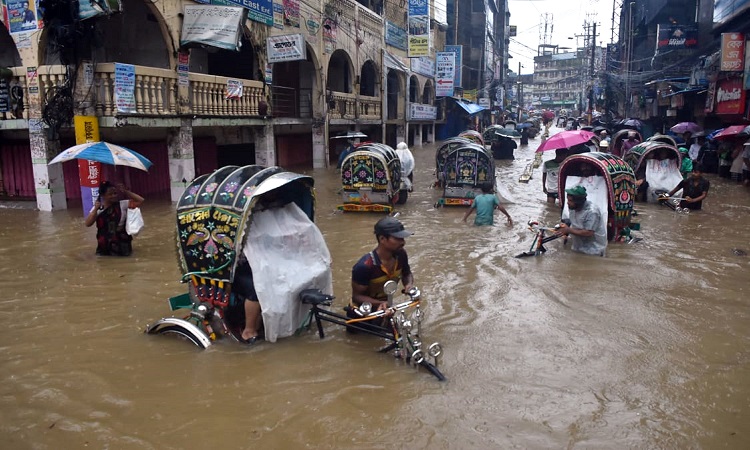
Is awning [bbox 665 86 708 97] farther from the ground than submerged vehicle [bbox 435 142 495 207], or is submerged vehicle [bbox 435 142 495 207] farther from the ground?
awning [bbox 665 86 708 97]

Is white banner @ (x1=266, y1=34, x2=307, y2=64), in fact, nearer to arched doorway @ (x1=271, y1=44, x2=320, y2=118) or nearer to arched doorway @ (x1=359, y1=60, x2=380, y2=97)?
arched doorway @ (x1=271, y1=44, x2=320, y2=118)

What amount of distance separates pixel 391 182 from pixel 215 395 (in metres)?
9.02

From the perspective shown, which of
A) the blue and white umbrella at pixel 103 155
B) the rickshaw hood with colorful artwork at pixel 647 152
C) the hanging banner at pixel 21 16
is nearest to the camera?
the blue and white umbrella at pixel 103 155

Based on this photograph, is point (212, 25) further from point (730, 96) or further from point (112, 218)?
point (730, 96)

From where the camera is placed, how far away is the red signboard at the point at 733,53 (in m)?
19.5

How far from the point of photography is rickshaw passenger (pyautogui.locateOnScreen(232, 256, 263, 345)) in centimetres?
514

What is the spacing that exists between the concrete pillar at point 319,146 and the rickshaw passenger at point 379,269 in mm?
17109

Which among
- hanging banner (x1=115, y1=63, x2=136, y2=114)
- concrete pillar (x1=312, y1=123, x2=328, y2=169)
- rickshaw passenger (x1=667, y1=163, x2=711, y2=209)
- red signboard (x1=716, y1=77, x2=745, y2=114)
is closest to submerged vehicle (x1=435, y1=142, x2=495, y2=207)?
rickshaw passenger (x1=667, y1=163, x2=711, y2=209)

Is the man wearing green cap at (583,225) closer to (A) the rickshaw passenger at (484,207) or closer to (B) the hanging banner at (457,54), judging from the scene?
(A) the rickshaw passenger at (484,207)

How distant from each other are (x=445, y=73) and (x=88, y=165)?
2918 cm

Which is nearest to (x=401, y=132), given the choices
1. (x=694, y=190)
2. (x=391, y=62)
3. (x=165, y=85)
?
(x=391, y=62)

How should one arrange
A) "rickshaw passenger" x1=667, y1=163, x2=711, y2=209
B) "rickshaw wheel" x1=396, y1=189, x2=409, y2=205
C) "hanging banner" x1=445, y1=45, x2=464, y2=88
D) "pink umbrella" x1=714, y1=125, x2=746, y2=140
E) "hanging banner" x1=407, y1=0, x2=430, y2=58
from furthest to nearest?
"hanging banner" x1=445, y1=45, x2=464, y2=88
"hanging banner" x1=407, y1=0, x2=430, y2=58
"pink umbrella" x1=714, y1=125, x2=746, y2=140
"rickshaw wheel" x1=396, y1=189, x2=409, y2=205
"rickshaw passenger" x1=667, y1=163, x2=711, y2=209

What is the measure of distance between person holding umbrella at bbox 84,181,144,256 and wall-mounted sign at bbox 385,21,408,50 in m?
22.6

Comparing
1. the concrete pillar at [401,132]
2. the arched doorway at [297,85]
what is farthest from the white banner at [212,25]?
the concrete pillar at [401,132]
